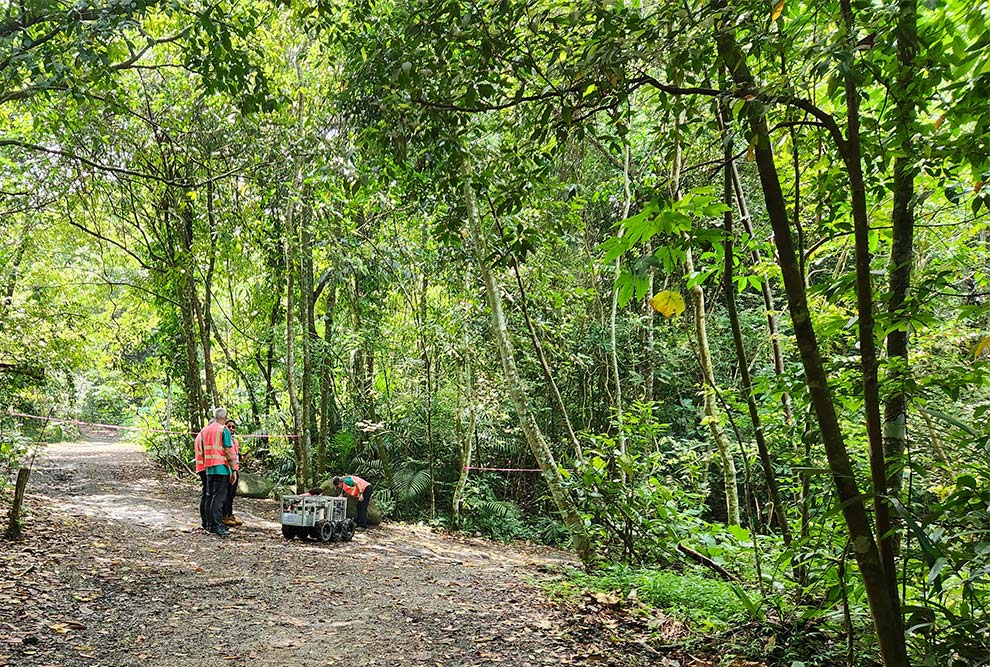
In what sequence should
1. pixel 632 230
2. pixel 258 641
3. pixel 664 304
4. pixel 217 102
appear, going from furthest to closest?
pixel 217 102 < pixel 258 641 < pixel 664 304 < pixel 632 230

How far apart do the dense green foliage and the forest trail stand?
1358 mm

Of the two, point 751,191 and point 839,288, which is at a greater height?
point 751,191

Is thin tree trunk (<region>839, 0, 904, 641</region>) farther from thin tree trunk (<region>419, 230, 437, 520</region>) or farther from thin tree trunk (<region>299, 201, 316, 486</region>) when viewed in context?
thin tree trunk (<region>299, 201, 316, 486</region>)

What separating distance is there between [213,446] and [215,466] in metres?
0.33

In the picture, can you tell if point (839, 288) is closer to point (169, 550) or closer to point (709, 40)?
point (709, 40)

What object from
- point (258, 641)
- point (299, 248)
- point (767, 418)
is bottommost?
point (258, 641)

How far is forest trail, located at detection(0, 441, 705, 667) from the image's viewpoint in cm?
466

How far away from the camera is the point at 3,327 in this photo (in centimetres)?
1059

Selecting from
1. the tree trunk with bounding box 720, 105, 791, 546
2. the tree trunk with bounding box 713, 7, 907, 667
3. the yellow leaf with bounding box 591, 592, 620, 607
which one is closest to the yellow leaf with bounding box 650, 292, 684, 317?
the tree trunk with bounding box 713, 7, 907, 667

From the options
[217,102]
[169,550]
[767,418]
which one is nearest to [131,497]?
[169,550]

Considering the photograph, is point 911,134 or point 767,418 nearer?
point 911,134

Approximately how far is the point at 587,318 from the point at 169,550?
9.24 meters

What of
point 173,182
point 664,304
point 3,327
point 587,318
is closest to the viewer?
point 664,304

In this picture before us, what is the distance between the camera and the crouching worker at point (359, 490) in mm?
10719
